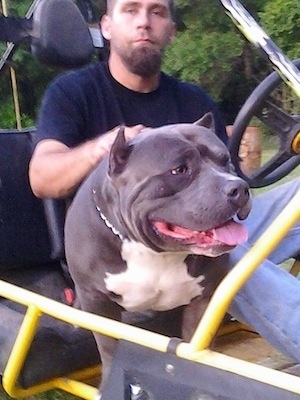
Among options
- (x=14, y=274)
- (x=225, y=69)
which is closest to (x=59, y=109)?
(x=14, y=274)

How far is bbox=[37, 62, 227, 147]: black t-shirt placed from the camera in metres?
1.86

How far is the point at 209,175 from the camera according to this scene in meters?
1.35

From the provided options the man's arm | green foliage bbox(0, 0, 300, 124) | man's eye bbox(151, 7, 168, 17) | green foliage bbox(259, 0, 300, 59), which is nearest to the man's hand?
the man's arm

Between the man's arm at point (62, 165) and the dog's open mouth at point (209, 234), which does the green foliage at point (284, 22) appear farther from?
the dog's open mouth at point (209, 234)

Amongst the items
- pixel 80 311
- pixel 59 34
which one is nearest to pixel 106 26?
pixel 59 34

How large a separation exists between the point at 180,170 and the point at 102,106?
580 millimetres

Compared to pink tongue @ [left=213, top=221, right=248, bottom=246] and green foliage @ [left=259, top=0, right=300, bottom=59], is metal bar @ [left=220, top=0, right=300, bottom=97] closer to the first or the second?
pink tongue @ [left=213, top=221, right=248, bottom=246]

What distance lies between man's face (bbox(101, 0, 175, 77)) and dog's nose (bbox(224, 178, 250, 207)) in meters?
0.72

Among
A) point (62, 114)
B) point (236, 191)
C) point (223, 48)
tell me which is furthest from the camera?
point (223, 48)

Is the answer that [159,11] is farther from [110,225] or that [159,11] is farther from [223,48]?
[223,48]

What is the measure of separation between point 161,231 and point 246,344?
32.7 inches

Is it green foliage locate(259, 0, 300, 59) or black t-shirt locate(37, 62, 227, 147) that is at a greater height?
black t-shirt locate(37, 62, 227, 147)

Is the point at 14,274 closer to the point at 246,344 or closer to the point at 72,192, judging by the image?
the point at 72,192

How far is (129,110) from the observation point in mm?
1942
